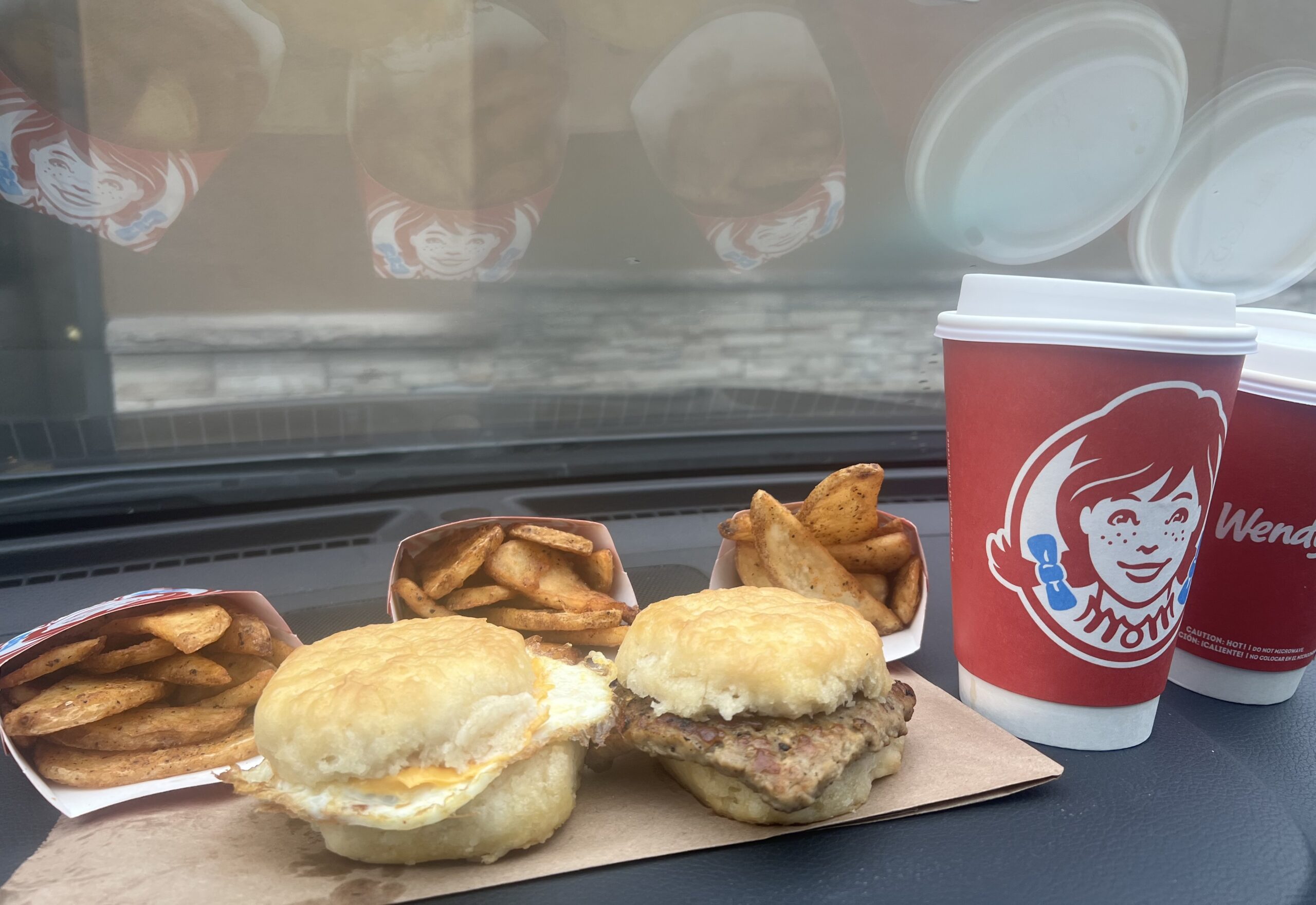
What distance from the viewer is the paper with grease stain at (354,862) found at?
91 centimetres

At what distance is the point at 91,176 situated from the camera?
70.2 inches

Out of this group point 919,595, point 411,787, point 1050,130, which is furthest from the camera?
point 1050,130

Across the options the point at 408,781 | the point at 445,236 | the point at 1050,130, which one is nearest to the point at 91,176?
the point at 445,236

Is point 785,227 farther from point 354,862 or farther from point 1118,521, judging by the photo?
point 354,862

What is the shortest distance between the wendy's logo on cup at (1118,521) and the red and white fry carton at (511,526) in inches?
29.8

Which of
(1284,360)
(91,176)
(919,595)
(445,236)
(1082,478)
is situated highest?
(91,176)

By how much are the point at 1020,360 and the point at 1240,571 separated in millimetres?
591

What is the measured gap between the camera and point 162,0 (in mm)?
1719

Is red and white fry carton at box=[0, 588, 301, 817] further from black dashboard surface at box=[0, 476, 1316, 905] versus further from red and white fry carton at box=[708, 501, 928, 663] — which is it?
red and white fry carton at box=[708, 501, 928, 663]

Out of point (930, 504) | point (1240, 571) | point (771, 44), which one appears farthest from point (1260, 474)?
point (771, 44)

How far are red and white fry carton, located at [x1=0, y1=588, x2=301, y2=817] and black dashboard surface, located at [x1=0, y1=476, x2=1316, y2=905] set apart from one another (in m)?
0.04

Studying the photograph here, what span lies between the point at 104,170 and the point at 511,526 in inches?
47.9

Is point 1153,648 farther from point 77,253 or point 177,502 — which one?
point 77,253

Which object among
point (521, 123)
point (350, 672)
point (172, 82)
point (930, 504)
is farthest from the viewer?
point (930, 504)
